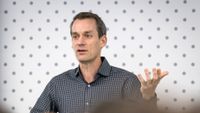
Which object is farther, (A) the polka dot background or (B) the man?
(A) the polka dot background

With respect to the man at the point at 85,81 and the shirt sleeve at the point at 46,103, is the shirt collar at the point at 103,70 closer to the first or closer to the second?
the man at the point at 85,81

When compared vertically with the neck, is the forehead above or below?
above

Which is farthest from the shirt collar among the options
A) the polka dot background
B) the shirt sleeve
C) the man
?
the polka dot background

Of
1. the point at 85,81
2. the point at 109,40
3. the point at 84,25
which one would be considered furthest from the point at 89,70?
the point at 109,40

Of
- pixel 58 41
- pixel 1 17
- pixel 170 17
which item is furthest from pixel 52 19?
pixel 170 17

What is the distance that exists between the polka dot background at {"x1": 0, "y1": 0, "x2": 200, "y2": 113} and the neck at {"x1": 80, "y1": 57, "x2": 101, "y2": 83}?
22.7 inches

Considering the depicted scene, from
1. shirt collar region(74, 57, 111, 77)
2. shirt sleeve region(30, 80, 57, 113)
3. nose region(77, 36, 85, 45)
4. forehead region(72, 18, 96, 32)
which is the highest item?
forehead region(72, 18, 96, 32)

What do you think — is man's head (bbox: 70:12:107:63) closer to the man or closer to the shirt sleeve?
the man

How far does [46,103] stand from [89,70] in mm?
213

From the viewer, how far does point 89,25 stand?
1780 millimetres

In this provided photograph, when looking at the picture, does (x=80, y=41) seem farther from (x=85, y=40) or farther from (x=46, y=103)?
(x=46, y=103)

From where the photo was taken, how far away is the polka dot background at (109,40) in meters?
2.34

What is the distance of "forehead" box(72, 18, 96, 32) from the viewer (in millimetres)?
1755

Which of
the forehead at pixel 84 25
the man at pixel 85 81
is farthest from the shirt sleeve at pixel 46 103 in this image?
the forehead at pixel 84 25
